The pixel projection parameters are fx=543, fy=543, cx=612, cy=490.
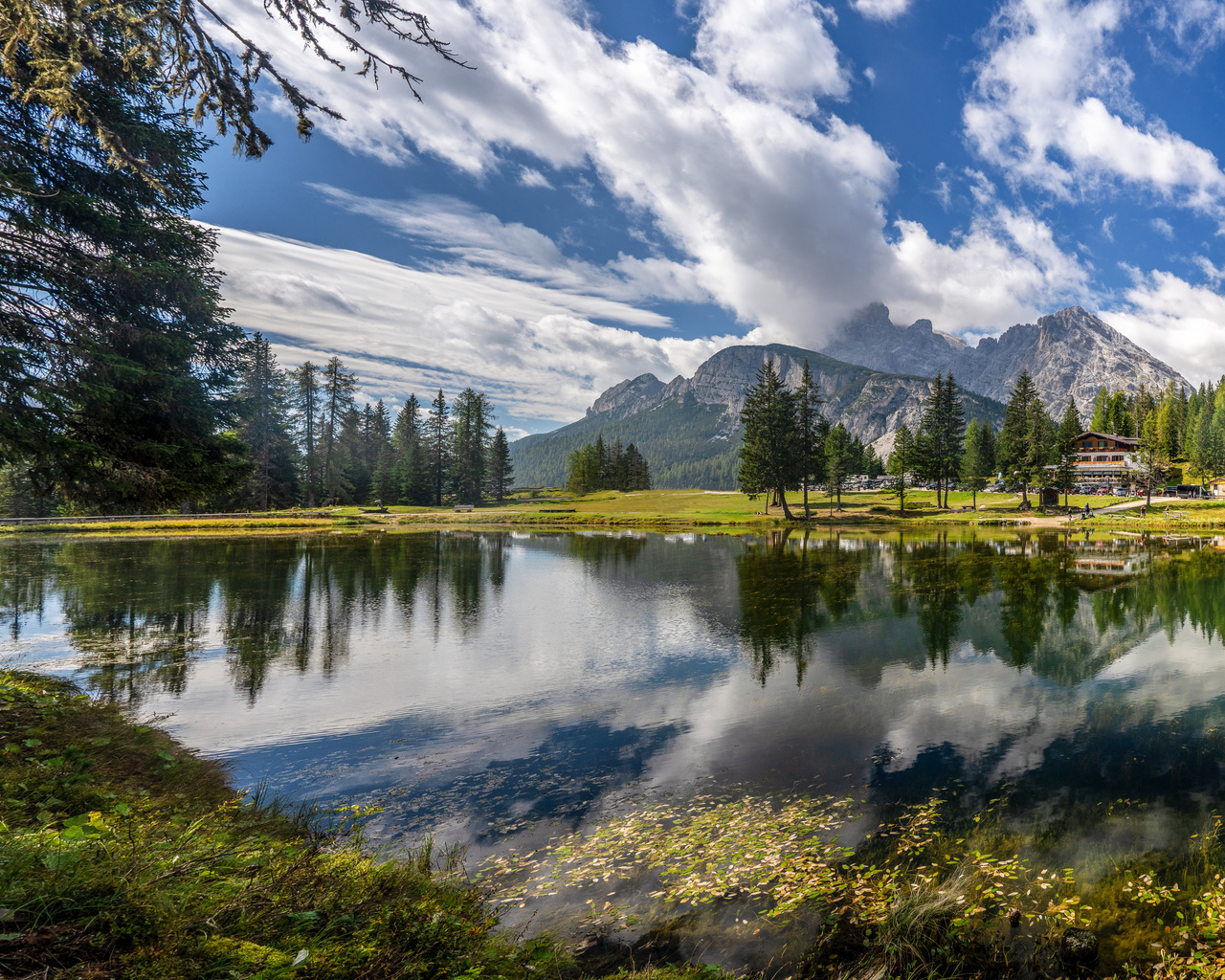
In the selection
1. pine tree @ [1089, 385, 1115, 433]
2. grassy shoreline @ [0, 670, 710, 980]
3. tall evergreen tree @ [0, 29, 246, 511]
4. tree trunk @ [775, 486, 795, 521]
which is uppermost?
pine tree @ [1089, 385, 1115, 433]

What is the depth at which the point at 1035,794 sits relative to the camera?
9.48m

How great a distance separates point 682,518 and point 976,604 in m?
50.6

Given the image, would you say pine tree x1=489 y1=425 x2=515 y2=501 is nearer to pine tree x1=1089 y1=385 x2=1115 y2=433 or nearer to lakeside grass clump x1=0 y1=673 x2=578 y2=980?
lakeside grass clump x1=0 y1=673 x2=578 y2=980

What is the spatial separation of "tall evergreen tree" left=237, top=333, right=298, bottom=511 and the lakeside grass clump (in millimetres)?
72229

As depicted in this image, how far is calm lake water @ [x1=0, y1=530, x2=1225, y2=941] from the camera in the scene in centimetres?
1013

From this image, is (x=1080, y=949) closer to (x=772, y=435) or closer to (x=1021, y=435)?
(x=772, y=435)

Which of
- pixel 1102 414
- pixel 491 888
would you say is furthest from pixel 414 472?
pixel 1102 414

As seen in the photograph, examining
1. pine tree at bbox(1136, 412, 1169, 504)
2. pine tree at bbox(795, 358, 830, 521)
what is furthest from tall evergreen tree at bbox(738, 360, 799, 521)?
pine tree at bbox(1136, 412, 1169, 504)

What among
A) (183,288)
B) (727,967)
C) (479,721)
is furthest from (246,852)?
(183,288)

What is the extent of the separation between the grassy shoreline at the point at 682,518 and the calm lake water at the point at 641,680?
27.2 m

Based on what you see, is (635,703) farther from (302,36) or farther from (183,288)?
(183,288)

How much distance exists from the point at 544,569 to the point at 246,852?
3110cm

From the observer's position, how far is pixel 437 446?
102m

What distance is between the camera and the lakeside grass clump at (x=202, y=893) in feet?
12.9
